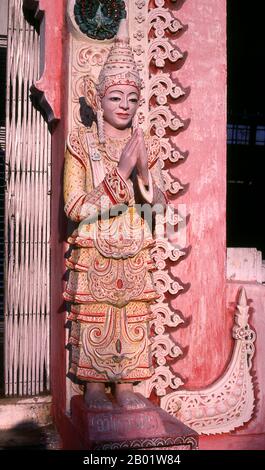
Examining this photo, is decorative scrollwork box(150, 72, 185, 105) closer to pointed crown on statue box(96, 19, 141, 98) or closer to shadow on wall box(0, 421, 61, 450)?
pointed crown on statue box(96, 19, 141, 98)

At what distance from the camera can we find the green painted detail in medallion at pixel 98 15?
12.3ft

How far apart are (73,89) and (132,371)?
1.83m

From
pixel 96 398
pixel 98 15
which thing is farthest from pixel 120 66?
pixel 96 398

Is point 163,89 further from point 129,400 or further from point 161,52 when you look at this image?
point 129,400

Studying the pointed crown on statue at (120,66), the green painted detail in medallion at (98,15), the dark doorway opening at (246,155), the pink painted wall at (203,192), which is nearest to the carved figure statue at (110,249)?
the pointed crown on statue at (120,66)

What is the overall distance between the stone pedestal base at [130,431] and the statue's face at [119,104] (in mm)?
1594

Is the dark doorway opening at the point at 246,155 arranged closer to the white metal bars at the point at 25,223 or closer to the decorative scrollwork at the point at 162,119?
the white metal bars at the point at 25,223

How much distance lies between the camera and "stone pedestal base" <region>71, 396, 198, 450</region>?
2916 millimetres

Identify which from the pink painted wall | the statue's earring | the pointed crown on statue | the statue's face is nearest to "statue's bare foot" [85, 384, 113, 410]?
the pink painted wall

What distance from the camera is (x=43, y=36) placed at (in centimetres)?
399

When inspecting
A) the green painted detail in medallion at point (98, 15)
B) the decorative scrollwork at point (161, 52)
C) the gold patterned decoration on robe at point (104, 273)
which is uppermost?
the green painted detail in medallion at point (98, 15)

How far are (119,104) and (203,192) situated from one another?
3.41ft

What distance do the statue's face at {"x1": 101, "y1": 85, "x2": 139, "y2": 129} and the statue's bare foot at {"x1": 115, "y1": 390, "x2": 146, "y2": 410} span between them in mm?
1510
